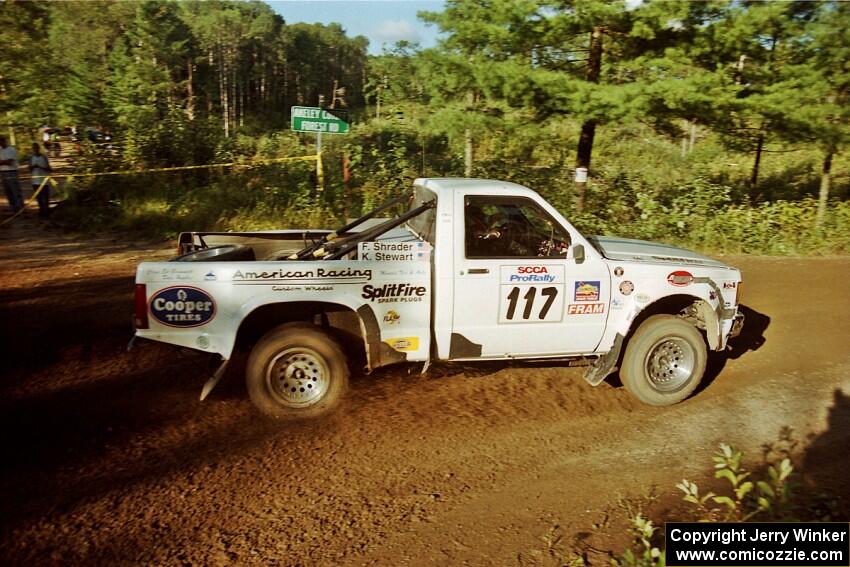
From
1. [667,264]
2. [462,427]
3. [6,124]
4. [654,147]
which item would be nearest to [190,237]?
[462,427]

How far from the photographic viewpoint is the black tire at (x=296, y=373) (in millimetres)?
4660

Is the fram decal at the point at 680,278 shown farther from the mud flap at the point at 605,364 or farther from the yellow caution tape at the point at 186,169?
the yellow caution tape at the point at 186,169

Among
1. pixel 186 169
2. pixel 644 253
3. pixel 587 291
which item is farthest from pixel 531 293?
pixel 186 169

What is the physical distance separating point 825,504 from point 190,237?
5466 millimetres

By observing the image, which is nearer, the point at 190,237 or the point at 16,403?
the point at 16,403

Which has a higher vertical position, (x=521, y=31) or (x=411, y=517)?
(x=521, y=31)

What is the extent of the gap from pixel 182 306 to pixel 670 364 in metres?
Result: 4.27

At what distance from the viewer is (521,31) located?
10.6m

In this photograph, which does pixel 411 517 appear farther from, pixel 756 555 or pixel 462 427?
pixel 756 555

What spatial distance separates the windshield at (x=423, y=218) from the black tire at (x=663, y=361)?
2.09 meters

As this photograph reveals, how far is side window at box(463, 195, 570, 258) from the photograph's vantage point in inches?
198

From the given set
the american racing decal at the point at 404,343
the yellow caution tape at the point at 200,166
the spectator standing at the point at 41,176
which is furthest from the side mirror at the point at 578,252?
the spectator standing at the point at 41,176

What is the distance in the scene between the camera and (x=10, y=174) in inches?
513

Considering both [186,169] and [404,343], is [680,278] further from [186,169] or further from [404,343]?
[186,169]
